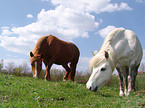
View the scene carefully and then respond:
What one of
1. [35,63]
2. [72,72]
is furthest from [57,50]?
[72,72]

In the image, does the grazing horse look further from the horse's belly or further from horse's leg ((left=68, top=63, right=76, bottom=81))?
the horse's belly

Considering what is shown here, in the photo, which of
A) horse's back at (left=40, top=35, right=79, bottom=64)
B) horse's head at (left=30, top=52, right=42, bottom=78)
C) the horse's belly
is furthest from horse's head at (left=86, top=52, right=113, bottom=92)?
horse's back at (left=40, top=35, right=79, bottom=64)

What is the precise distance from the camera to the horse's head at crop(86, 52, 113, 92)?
17.3 ft

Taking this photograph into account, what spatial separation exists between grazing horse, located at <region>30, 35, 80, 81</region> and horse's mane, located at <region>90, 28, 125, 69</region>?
4056mm

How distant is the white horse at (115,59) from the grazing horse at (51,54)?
409cm

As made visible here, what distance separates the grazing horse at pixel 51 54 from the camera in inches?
338

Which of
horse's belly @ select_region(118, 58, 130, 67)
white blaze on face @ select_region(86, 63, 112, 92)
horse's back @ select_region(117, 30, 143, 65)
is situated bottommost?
white blaze on face @ select_region(86, 63, 112, 92)

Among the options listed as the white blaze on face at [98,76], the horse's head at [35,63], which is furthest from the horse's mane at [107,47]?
the horse's head at [35,63]

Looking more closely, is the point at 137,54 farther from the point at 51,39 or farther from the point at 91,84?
the point at 51,39

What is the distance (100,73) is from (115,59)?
987 mm

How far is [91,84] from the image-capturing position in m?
5.15

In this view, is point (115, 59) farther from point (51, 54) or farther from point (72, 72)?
point (72, 72)

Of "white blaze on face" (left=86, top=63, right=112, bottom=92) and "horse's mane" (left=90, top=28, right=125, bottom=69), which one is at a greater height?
"horse's mane" (left=90, top=28, right=125, bottom=69)

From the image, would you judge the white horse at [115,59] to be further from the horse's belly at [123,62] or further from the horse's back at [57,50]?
the horse's back at [57,50]
